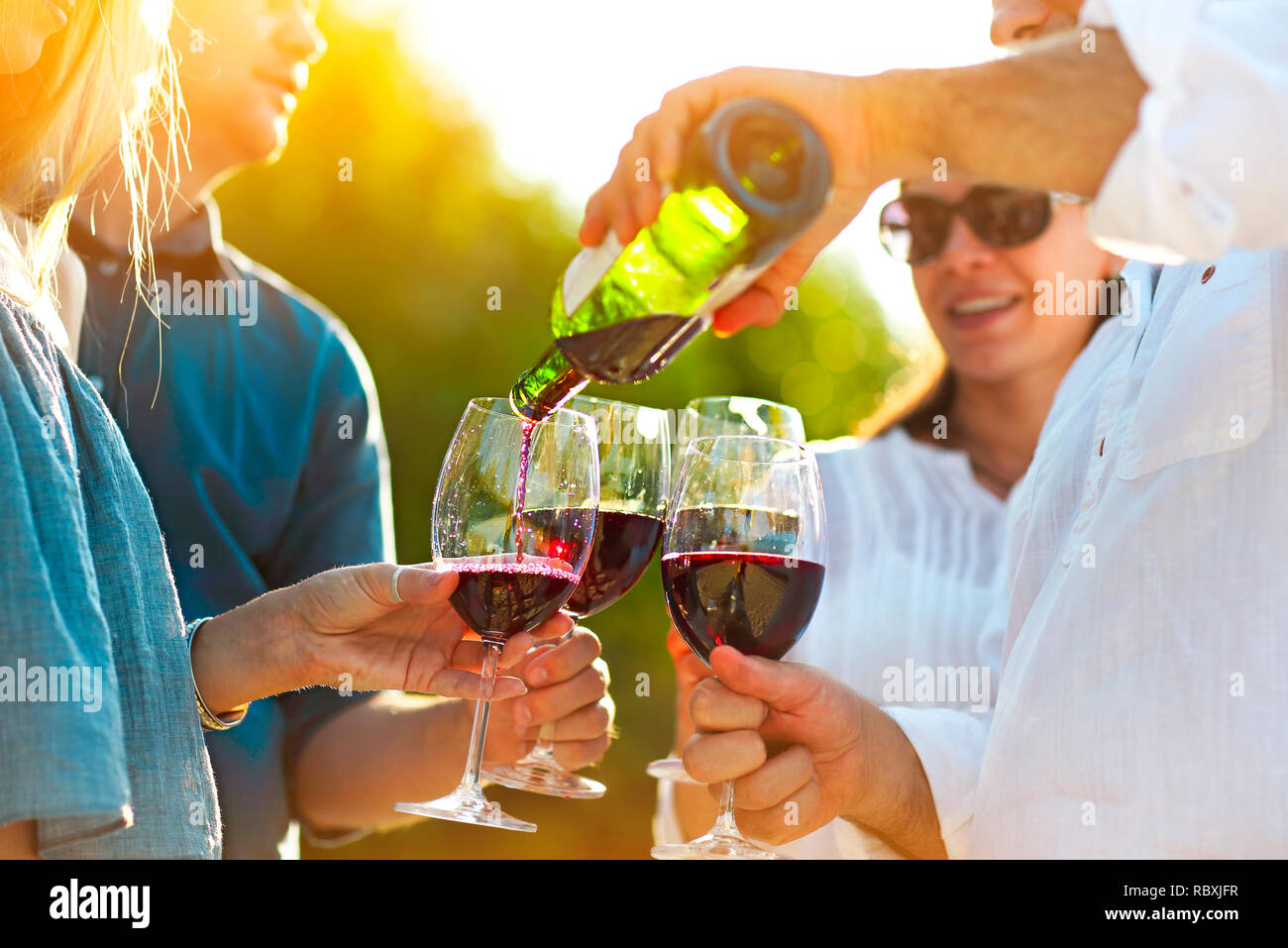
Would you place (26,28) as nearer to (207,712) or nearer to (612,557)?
(207,712)

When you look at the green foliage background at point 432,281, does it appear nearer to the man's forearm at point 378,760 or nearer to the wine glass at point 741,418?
the man's forearm at point 378,760

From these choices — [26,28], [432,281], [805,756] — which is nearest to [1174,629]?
[805,756]

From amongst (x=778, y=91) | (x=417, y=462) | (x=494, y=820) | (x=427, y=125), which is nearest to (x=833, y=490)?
(x=494, y=820)

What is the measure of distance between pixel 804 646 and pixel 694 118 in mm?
2231

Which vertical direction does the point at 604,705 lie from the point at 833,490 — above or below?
below

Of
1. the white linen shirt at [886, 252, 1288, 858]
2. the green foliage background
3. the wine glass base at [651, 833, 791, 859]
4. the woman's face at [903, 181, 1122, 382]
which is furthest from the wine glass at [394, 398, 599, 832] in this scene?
the green foliage background

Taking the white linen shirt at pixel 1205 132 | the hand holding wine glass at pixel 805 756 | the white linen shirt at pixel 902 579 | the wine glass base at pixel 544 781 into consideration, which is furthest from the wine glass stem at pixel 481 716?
the white linen shirt at pixel 902 579

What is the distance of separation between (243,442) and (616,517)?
1.25m

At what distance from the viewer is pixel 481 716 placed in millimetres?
2070

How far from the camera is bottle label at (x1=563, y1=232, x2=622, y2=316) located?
1638 millimetres

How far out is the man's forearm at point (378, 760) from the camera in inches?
114

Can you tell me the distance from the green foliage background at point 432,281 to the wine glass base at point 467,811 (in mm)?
9151
